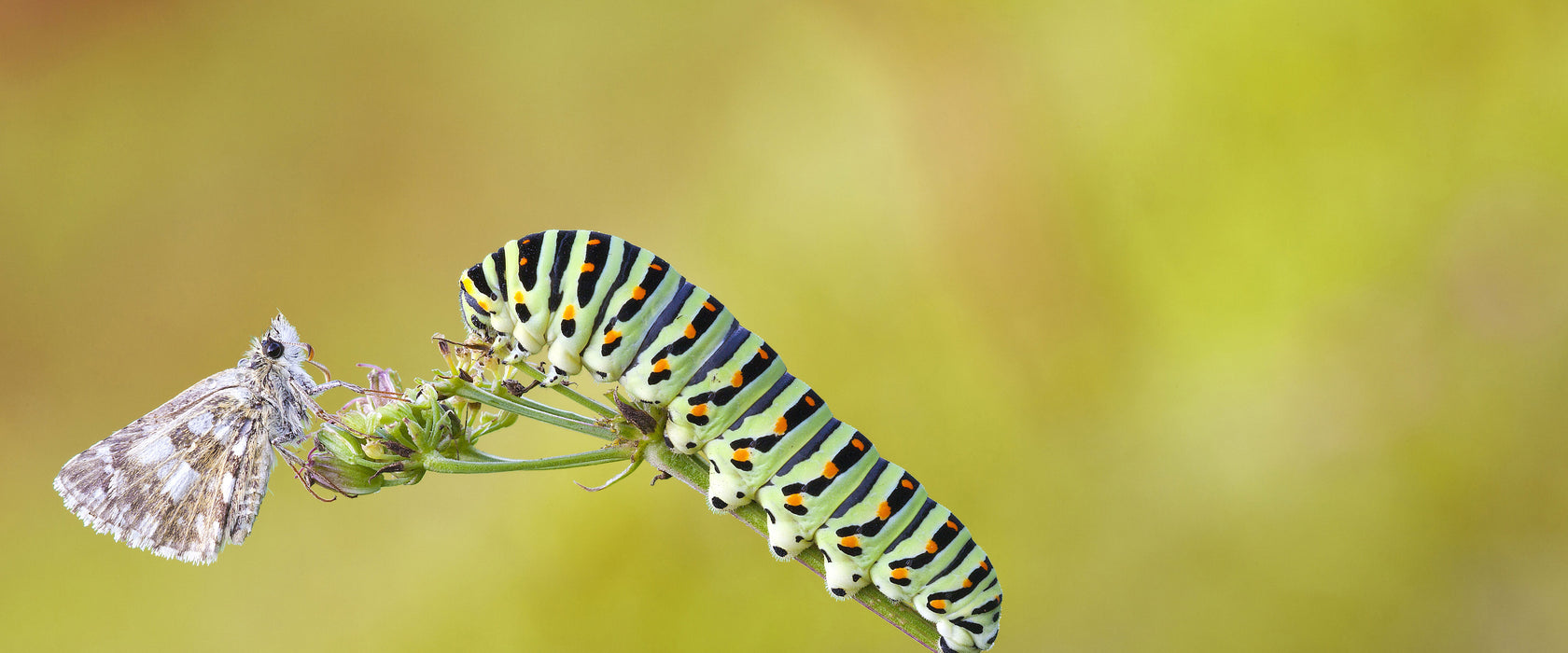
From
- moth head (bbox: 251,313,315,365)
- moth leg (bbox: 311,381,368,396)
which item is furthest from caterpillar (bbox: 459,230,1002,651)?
moth head (bbox: 251,313,315,365)

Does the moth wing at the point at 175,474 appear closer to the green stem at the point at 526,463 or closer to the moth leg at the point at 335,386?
the moth leg at the point at 335,386

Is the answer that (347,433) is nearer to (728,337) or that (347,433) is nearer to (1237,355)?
(728,337)

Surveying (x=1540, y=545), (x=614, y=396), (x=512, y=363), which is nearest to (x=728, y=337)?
(x=614, y=396)

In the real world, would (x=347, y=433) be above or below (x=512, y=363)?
below

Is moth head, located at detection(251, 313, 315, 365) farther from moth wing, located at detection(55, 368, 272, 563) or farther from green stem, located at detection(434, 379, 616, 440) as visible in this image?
green stem, located at detection(434, 379, 616, 440)

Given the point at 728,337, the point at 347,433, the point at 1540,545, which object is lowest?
the point at 347,433
